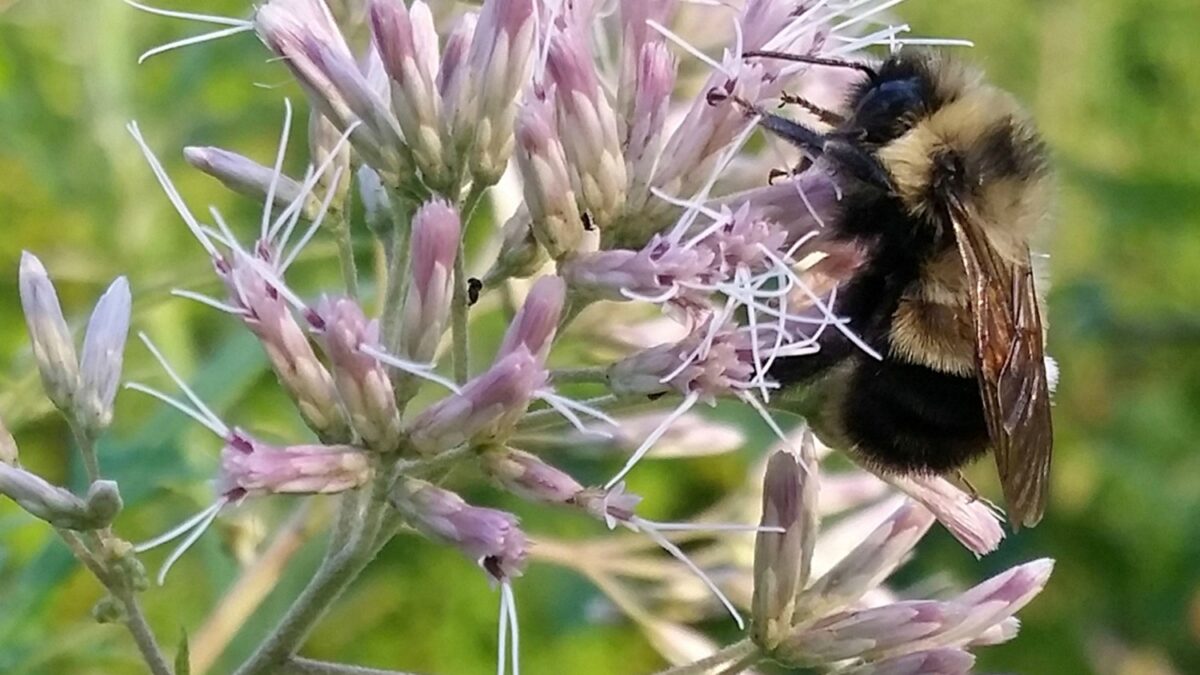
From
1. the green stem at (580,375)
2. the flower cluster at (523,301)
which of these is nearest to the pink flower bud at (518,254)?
the flower cluster at (523,301)

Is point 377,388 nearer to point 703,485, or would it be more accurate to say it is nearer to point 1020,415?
point 1020,415

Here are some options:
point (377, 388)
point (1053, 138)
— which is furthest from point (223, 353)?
point (1053, 138)

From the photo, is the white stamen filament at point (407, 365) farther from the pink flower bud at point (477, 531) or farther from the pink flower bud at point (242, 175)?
the pink flower bud at point (242, 175)

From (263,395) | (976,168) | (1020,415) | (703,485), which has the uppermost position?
(976,168)

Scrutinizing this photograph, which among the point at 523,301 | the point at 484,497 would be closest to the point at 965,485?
the point at 523,301

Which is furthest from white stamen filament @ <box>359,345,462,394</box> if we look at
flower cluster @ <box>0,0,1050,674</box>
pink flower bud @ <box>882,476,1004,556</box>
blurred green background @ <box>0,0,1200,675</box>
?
blurred green background @ <box>0,0,1200,675</box>

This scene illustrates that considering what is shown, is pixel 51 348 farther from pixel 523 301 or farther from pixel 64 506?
pixel 523 301
